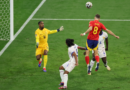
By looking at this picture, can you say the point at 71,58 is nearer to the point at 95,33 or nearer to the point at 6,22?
the point at 95,33

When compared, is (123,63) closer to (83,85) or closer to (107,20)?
(83,85)

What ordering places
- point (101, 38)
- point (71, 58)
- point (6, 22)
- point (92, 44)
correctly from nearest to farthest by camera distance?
point (71, 58)
point (92, 44)
point (101, 38)
point (6, 22)

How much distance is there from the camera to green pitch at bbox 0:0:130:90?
10.8 metres

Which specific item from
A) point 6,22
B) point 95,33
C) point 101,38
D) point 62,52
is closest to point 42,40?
point 95,33

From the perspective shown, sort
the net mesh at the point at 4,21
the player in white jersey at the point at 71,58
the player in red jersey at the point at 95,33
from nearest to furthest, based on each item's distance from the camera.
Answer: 1. the player in white jersey at the point at 71,58
2. the player in red jersey at the point at 95,33
3. the net mesh at the point at 4,21

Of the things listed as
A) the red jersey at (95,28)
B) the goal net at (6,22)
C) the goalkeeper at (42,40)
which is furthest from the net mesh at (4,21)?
the red jersey at (95,28)

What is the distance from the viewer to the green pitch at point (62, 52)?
10.8 metres

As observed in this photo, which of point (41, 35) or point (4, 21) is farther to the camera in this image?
point (4, 21)

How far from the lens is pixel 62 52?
1445 centimetres

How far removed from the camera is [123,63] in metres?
12.8

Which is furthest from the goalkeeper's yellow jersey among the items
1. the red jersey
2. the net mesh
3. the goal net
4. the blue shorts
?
the net mesh

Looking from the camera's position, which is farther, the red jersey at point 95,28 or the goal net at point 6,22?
the goal net at point 6,22

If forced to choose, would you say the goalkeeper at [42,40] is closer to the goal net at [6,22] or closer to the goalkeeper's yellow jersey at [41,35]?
the goalkeeper's yellow jersey at [41,35]

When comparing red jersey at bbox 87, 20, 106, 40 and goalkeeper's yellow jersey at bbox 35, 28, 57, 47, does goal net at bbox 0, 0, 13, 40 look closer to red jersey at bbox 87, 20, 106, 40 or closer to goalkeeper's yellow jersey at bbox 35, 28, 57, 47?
goalkeeper's yellow jersey at bbox 35, 28, 57, 47
